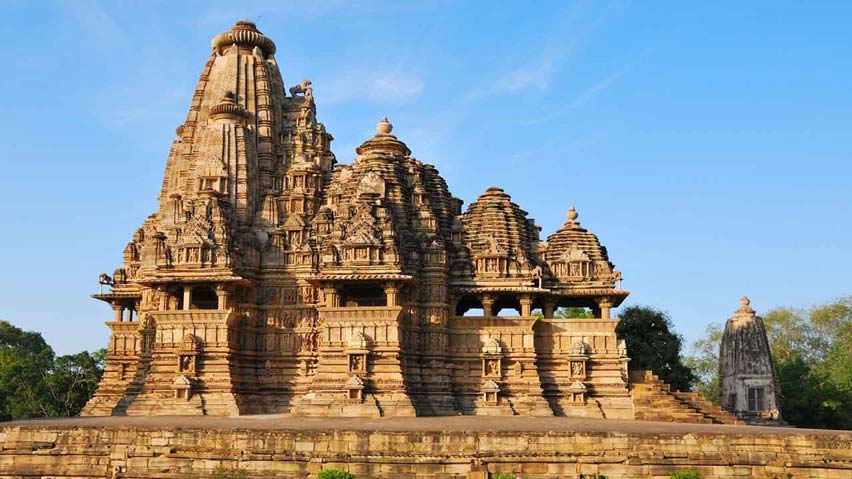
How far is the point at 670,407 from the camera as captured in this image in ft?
99.7

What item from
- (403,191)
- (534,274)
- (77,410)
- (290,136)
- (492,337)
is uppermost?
(290,136)

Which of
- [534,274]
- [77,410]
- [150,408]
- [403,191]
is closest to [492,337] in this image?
[534,274]

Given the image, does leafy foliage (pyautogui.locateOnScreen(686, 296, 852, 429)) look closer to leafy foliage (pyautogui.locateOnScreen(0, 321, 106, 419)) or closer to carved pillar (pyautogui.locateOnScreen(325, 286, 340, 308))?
carved pillar (pyautogui.locateOnScreen(325, 286, 340, 308))

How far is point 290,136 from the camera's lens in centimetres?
3669

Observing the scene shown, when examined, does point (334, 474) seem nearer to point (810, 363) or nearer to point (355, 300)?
point (355, 300)

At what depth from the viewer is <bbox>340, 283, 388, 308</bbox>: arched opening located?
1242 inches

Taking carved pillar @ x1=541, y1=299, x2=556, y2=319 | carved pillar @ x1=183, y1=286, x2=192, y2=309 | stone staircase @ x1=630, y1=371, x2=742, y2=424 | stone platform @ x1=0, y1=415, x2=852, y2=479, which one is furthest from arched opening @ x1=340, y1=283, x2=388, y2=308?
stone platform @ x1=0, y1=415, x2=852, y2=479

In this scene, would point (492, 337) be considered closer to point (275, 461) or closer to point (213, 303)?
point (213, 303)

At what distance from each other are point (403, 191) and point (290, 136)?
627 centimetres

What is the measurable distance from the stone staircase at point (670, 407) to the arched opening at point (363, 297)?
30.6ft

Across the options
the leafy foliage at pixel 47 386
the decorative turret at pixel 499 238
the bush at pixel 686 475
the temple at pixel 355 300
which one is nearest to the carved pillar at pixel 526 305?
the temple at pixel 355 300

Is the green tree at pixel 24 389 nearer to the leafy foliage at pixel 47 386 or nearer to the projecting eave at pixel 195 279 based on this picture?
the leafy foliage at pixel 47 386

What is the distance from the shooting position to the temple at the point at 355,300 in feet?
97.8

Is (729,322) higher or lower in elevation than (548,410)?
higher
